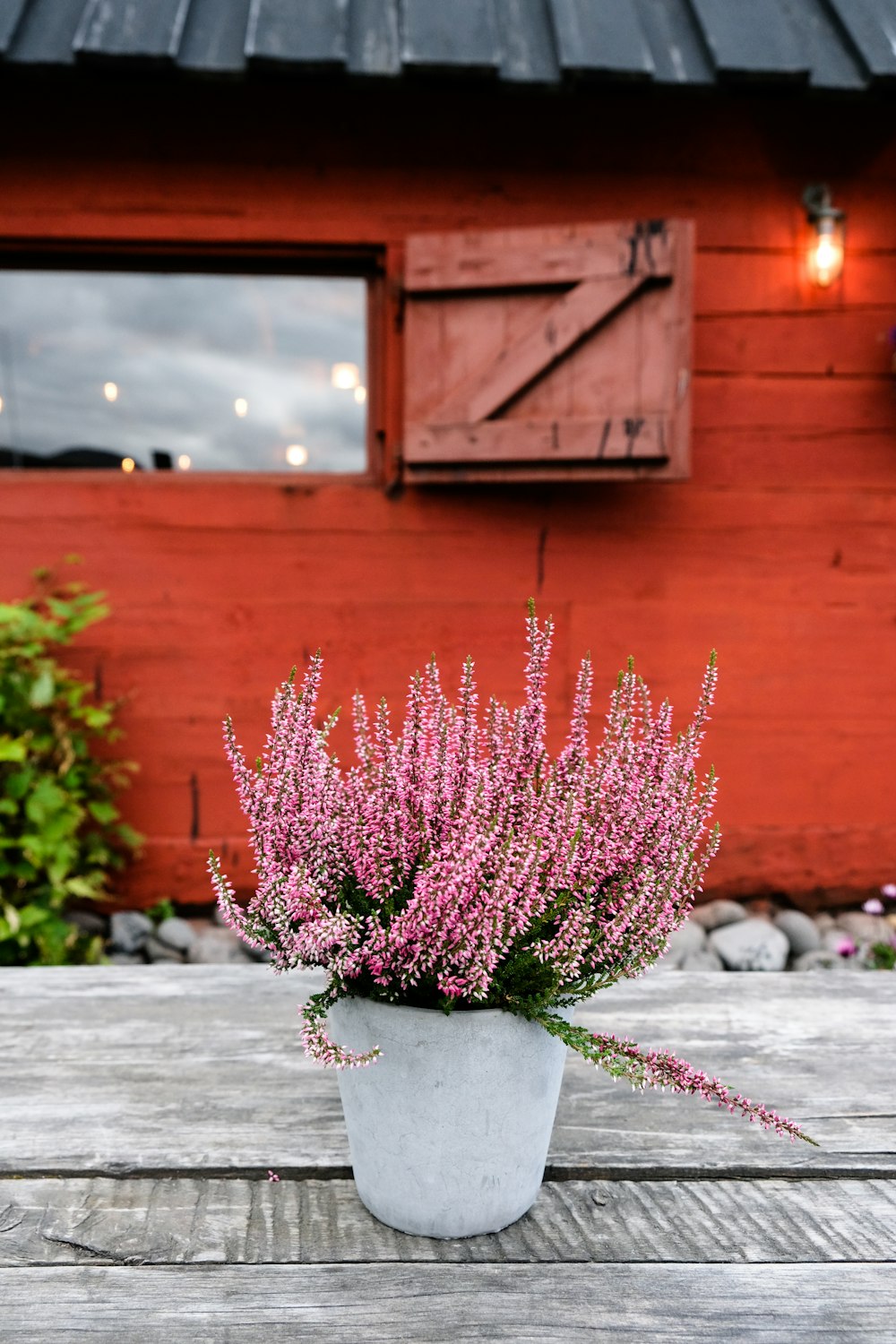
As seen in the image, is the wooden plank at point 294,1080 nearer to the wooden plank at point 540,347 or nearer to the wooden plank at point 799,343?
the wooden plank at point 540,347

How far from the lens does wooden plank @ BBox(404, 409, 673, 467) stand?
10.3 feet

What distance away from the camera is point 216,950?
3.32 metres

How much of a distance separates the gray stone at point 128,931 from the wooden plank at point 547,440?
77.3 inches

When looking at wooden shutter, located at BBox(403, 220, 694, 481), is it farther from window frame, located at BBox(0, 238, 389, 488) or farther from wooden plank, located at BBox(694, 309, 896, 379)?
wooden plank, located at BBox(694, 309, 896, 379)

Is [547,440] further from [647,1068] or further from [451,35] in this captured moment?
[647,1068]

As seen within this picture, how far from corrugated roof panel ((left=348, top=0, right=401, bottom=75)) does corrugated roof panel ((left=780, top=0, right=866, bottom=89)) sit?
4.34 feet

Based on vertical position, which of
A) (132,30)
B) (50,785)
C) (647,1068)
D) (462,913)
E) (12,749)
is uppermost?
(132,30)

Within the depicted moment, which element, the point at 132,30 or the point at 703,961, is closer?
the point at 132,30

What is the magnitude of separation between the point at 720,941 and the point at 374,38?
3.28 m

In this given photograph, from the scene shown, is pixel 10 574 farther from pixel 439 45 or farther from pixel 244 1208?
pixel 244 1208

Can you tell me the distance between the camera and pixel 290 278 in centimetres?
364

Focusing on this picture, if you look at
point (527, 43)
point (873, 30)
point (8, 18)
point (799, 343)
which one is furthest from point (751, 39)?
point (8, 18)

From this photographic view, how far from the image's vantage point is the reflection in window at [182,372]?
12.0 feet

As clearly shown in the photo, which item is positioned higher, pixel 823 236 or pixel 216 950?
pixel 823 236
